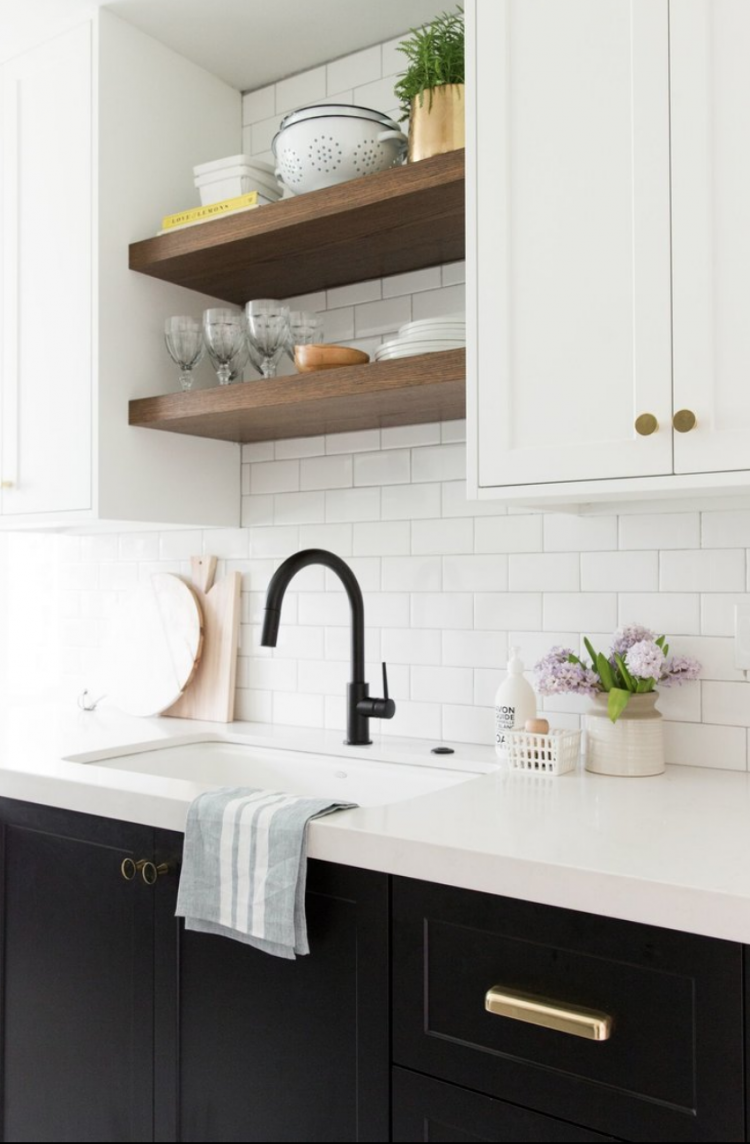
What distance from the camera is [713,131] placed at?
1438 millimetres

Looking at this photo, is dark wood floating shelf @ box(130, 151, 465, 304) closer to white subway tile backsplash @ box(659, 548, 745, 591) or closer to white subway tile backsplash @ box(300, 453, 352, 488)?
white subway tile backsplash @ box(300, 453, 352, 488)

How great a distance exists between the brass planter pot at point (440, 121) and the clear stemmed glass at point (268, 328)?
45 cm

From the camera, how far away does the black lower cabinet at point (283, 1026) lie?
1.36 m

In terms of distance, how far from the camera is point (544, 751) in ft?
5.72

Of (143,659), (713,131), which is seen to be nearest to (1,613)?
(143,659)

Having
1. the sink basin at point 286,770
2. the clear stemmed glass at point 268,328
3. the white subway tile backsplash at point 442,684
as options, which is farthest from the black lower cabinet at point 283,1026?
the clear stemmed glass at point 268,328

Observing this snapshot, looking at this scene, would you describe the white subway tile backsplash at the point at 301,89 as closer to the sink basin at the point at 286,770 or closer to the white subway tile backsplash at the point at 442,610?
the white subway tile backsplash at the point at 442,610

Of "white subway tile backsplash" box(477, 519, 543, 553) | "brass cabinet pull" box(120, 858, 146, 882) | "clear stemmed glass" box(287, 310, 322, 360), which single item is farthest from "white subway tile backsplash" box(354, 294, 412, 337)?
"brass cabinet pull" box(120, 858, 146, 882)

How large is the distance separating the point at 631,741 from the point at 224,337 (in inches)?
48.6

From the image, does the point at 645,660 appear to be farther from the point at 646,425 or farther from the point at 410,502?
the point at 410,502

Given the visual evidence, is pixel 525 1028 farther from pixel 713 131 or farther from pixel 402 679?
pixel 713 131

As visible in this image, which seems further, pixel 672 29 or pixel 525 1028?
pixel 672 29

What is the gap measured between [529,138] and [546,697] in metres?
1.04

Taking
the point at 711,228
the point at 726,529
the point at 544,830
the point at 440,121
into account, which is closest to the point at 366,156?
the point at 440,121
